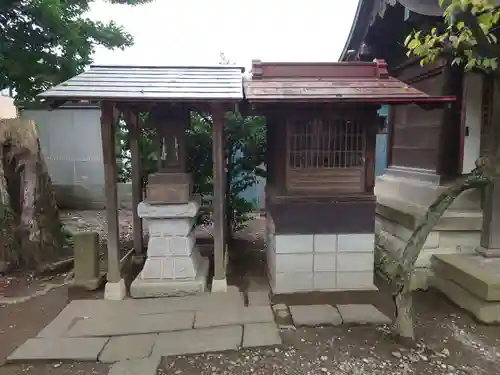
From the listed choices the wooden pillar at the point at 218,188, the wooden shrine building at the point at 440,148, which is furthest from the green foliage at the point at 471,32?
the wooden pillar at the point at 218,188

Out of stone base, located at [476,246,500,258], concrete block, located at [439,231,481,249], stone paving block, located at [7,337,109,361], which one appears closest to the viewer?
stone paving block, located at [7,337,109,361]

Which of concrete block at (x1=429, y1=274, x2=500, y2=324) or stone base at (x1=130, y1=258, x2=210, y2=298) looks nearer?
concrete block at (x1=429, y1=274, x2=500, y2=324)

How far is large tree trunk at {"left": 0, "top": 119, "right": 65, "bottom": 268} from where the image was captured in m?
6.22

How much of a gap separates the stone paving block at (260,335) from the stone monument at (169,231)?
1.24 m

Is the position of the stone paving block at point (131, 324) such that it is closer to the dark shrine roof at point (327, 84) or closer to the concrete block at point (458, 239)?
the dark shrine roof at point (327, 84)

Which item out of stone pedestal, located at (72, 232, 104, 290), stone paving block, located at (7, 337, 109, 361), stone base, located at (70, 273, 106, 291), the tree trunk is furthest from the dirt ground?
stone pedestal, located at (72, 232, 104, 290)

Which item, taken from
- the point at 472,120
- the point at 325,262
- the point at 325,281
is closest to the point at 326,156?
the point at 325,262

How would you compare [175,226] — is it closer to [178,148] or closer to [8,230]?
[178,148]

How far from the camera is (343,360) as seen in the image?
357 cm

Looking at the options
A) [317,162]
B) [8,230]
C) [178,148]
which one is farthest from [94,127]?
[317,162]

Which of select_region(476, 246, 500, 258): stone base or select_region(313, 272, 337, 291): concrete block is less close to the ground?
select_region(476, 246, 500, 258): stone base

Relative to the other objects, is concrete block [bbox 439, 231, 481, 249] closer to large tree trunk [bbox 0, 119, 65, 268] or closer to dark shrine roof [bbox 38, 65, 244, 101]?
dark shrine roof [bbox 38, 65, 244, 101]

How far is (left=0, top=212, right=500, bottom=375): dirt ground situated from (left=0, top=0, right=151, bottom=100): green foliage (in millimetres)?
6948

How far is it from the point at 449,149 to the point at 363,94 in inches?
76.9
